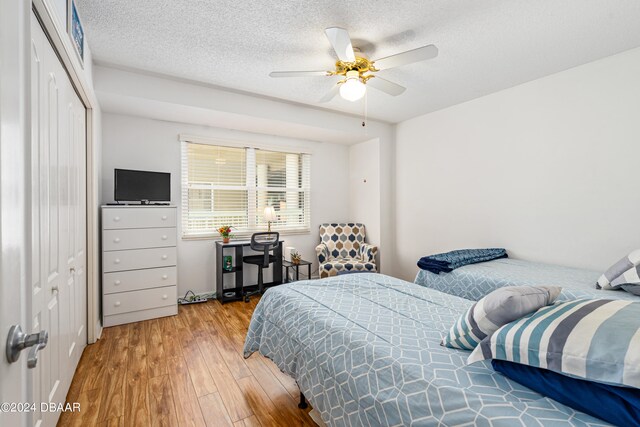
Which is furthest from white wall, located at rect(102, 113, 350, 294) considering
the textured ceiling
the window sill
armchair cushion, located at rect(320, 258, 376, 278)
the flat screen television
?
the textured ceiling

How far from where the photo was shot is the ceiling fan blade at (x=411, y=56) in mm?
2082

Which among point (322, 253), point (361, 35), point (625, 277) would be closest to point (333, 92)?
point (361, 35)

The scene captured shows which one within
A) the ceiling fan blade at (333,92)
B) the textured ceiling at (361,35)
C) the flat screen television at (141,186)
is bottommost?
the flat screen television at (141,186)

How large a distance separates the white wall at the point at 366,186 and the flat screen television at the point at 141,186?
116 inches

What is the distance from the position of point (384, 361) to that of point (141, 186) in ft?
11.0

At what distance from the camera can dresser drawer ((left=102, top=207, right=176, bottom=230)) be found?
125 inches

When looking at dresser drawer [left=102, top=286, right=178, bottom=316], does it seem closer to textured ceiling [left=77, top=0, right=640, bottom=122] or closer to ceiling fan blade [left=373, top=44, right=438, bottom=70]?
textured ceiling [left=77, top=0, right=640, bottom=122]

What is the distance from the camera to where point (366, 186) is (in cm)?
509

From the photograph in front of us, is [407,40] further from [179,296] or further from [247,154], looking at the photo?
[179,296]

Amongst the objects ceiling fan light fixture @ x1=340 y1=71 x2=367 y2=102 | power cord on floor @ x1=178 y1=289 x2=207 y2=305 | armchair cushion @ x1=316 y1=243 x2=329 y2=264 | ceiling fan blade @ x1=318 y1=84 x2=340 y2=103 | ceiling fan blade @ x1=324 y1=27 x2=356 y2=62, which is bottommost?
power cord on floor @ x1=178 y1=289 x2=207 y2=305

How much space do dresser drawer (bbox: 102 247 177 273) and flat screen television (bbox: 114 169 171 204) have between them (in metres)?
0.58

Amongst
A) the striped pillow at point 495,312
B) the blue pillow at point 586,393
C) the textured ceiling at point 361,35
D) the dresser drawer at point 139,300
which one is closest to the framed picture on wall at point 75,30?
the textured ceiling at point 361,35

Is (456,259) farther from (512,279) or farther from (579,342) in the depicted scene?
(579,342)

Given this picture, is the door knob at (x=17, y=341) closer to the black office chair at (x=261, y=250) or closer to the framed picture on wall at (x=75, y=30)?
the framed picture on wall at (x=75, y=30)
